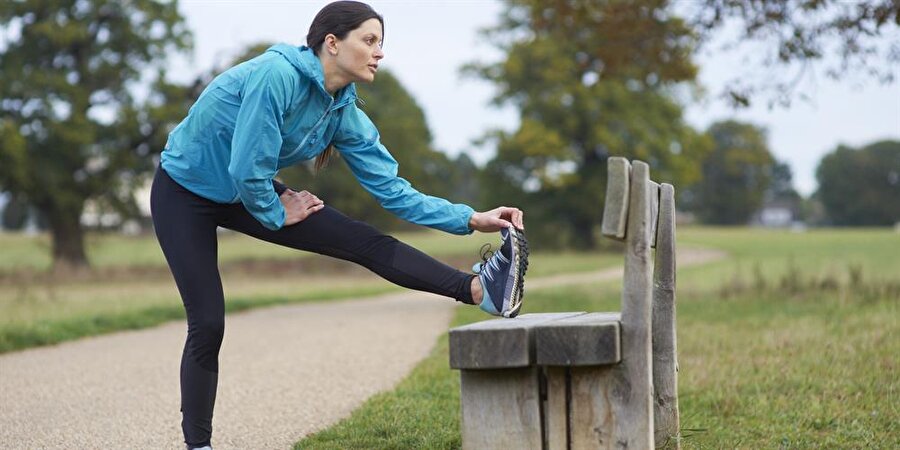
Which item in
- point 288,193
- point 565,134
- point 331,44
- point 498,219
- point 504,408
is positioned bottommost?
point 504,408

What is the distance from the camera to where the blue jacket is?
3.96m

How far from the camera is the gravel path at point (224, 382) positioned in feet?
18.7

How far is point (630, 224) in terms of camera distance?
3.71 metres

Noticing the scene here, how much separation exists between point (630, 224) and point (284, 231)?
1.49 metres

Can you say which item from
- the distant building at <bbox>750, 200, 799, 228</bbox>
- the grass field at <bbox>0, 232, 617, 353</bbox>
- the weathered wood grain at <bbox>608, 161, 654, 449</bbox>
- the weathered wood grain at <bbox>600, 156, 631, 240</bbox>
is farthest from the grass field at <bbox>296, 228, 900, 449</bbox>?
the distant building at <bbox>750, 200, 799, 228</bbox>

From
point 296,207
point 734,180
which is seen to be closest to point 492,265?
point 296,207

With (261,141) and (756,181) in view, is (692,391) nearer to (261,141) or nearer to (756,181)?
(261,141)

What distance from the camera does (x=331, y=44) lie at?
4.15 metres

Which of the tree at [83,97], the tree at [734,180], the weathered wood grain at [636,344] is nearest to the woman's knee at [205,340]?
the weathered wood grain at [636,344]

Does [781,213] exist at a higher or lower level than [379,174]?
lower

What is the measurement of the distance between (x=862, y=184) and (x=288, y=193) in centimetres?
11316

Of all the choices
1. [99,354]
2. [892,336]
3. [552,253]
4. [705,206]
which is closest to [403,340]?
[99,354]

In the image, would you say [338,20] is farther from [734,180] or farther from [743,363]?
[734,180]

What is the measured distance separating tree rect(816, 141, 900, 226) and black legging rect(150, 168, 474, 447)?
10425 cm
